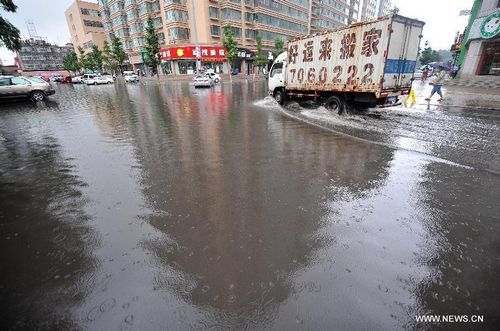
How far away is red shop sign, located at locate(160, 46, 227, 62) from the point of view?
50594mm

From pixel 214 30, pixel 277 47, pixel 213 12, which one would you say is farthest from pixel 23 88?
pixel 277 47

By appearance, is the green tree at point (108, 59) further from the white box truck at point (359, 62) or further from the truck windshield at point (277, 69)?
the white box truck at point (359, 62)

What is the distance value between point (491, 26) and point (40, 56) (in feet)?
471

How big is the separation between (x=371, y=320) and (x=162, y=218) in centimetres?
299

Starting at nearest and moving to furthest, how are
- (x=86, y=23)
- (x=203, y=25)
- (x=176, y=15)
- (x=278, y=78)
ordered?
(x=278, y=78) < (x=176, y=15) < (x=203, y=25) < (x=86, y=23)

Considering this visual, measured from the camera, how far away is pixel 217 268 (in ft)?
9.70

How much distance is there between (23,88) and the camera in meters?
17.6

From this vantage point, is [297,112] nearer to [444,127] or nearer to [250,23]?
[444,127]

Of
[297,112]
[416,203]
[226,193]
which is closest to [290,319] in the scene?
[226,193]

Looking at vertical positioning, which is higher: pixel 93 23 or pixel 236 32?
pixel 93 23

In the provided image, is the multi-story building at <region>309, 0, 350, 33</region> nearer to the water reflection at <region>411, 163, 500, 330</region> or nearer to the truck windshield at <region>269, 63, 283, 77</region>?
the truck windshield at <region>269, 63, 283, 77</region>

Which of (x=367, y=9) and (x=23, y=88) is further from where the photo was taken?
(x=367, y=9)

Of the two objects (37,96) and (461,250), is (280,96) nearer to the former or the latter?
(461,250)

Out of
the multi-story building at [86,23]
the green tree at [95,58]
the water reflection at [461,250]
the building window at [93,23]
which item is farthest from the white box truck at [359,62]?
the building window at [93,23]
